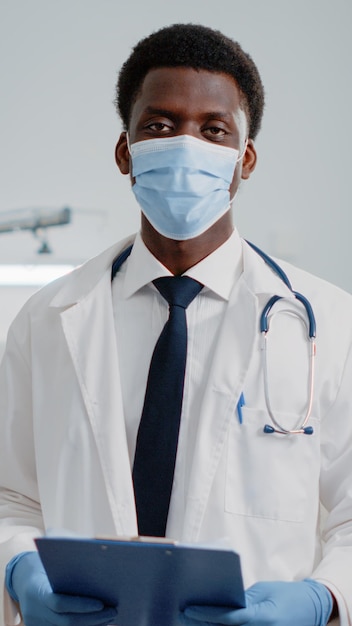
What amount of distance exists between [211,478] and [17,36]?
1770mm

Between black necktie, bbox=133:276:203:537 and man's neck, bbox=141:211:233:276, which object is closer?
black necktie, bbox=133:276:203:537

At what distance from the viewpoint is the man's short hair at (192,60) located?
1256 millimetres

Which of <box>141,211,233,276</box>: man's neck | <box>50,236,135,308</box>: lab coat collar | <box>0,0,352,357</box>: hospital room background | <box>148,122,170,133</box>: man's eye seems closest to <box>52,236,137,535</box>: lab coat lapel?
<box>50,236,135,308</box>: lab coat collar

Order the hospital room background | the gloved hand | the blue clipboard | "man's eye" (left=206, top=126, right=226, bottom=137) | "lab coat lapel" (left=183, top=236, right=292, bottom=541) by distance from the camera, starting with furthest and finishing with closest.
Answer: the hospital room background, "man's eye" (left=206, top=126, right=226, bottom=137), "lab coat lapel" (left=183, top=236, right=292, bottom=541), the gloved hand, the blue clipboard

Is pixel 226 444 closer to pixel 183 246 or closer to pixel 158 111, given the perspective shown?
pixel 183 246

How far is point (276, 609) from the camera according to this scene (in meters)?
1.02

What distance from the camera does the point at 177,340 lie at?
1.22m

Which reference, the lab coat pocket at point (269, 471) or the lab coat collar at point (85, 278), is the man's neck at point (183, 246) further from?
the lab coat pocket at point (269, 471)

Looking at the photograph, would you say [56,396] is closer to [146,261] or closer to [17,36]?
[146,261]

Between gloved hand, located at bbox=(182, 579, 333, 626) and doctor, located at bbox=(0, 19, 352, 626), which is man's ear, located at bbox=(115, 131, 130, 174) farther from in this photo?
gloved hand, located at bbox=(182, 579, 333, 626)

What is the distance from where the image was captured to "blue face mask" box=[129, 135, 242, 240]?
1.22 m

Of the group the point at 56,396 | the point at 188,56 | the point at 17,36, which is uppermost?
the point at 17,36

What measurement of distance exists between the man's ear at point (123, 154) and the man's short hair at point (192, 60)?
4 centimetres

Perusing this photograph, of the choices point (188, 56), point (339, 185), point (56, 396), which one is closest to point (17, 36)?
point (339, 185)
